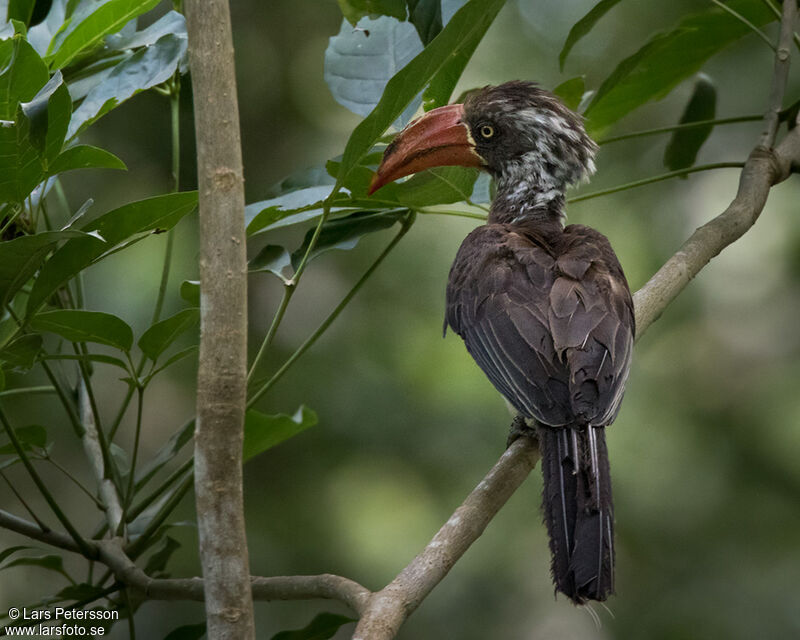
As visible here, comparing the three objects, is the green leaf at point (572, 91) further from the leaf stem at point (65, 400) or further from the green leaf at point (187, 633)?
the green leaf at point (187, 633)

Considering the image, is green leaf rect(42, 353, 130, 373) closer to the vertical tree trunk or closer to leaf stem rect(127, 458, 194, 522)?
leaf stem rect(127, 458, 194, 522)

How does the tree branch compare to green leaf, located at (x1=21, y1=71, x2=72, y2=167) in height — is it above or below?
below

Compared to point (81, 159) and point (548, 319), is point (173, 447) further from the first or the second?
point (548, 319)

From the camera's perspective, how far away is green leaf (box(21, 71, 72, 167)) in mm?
1559

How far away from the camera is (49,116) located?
5.42 ft

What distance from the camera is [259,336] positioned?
440 cm

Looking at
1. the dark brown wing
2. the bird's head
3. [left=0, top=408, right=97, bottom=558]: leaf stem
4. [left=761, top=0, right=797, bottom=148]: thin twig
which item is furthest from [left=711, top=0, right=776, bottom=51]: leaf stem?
[left=0, top=408, right=97, bottom=558]: leaf stem

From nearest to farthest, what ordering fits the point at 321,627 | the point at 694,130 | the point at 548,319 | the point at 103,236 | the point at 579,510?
1. the point at 103,236
2. the point at 579,510
3. the point at 321,627
4. the point at 548,319
5. the point at 694,130

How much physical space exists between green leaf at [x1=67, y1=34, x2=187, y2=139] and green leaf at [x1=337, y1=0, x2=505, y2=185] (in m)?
0.43

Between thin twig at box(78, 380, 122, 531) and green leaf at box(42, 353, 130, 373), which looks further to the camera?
thin twig at box(78, 380, 122, 531)

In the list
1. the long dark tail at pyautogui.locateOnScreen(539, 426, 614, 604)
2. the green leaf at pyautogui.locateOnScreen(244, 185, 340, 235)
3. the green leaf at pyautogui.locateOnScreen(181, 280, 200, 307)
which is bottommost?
the long dark tail at pyautogui.locateOnScreen(539, 426, 614, 604)

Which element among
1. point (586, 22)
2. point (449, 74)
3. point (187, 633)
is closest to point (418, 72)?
point (449, 74)

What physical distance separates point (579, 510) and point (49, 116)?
123 cm

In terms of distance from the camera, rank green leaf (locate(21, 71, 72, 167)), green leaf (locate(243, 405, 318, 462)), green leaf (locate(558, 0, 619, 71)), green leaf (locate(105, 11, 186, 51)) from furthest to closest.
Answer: green leaf (locate(558, 0, 619, 71)) → green leaf (locate(105, 11, 186, 51)) → green leaf (locate(243, 405, 318, 462)) → green leaf (locate(21, 71, 72, 167))
